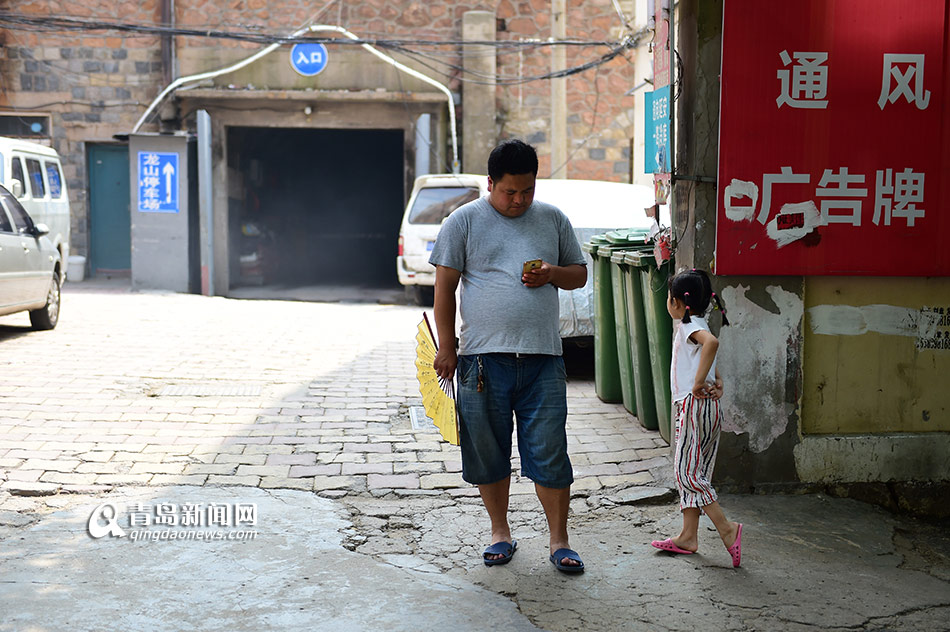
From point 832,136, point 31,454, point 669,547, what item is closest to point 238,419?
point 31,454

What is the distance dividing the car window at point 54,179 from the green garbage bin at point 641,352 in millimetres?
10323

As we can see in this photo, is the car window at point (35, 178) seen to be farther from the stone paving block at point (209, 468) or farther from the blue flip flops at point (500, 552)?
the blue flip flops at point (500, 552)

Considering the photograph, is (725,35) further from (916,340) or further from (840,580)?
(840,580)

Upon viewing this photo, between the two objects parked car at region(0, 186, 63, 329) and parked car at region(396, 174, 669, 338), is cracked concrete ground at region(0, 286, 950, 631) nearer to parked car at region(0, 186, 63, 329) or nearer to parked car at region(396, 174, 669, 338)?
parked car at region(396, 174, 669, 338)

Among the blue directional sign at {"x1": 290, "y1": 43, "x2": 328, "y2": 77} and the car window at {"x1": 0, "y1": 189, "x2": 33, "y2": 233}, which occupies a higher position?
the blue directional sign at {"x1": 290, "y1": 43, "x2": 328, "y2": 77}

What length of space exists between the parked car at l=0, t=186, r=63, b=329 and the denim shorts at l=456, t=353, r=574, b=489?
293 inches

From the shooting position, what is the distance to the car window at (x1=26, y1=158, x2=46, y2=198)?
13439mm

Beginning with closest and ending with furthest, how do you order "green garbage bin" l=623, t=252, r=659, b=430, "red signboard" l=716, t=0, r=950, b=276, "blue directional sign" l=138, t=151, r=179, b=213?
"red signboard" l=716, t=0, r=950, b=276 → "green garbage bin" l=623, t=252, r=659, b=430 → "blue directional sign" l=138, t=151, r=179, b=213

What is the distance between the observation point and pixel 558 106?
58.8 ft

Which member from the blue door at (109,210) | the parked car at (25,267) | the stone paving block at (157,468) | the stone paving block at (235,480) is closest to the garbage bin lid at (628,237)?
the stone paving block at (235,480)

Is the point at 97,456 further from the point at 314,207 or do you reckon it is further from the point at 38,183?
the point at 314,207

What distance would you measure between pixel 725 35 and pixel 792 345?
1566 millimetres

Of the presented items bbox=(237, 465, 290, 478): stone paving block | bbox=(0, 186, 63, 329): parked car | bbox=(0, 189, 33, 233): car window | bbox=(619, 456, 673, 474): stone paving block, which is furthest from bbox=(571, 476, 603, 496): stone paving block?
bbox=(0, 189, 33, 233): car window

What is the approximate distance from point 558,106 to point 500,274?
47.7 ft
